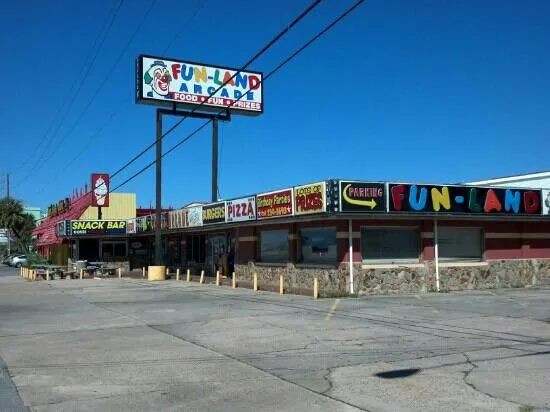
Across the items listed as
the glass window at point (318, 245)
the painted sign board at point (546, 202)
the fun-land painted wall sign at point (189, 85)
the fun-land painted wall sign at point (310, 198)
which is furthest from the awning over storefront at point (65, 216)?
the painted sign board at point (546, 202)

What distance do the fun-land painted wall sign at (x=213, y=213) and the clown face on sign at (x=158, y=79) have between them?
810 centimetres

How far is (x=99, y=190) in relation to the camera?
51844 mm

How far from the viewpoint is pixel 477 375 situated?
8602mm

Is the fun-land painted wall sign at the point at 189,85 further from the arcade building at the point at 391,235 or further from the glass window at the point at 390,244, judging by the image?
the glass window at the point at 390,244

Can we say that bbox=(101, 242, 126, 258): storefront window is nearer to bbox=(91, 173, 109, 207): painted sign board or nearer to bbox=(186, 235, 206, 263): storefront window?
bbox=(91, 173, 109, 207): painted sign board

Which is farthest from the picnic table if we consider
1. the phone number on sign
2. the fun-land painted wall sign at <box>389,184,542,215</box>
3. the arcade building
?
the fun-land painted wall sign at <box>389,184,542,215</box>

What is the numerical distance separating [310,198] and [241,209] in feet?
20.9

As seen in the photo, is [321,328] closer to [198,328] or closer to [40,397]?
[198,328]

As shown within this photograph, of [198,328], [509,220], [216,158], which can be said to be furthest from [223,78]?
[198,328]

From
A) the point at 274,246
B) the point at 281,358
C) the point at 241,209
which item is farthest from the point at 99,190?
the point at 281,358

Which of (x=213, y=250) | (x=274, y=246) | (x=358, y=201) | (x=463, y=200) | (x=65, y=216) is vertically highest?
(x=65, y=216)

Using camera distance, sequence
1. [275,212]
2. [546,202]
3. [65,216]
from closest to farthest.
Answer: [275,212]
[546,202]
[65,216]

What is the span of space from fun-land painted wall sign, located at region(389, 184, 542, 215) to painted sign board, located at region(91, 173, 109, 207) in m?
34.9

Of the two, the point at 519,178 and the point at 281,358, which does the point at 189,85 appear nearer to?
the point at 519,178
